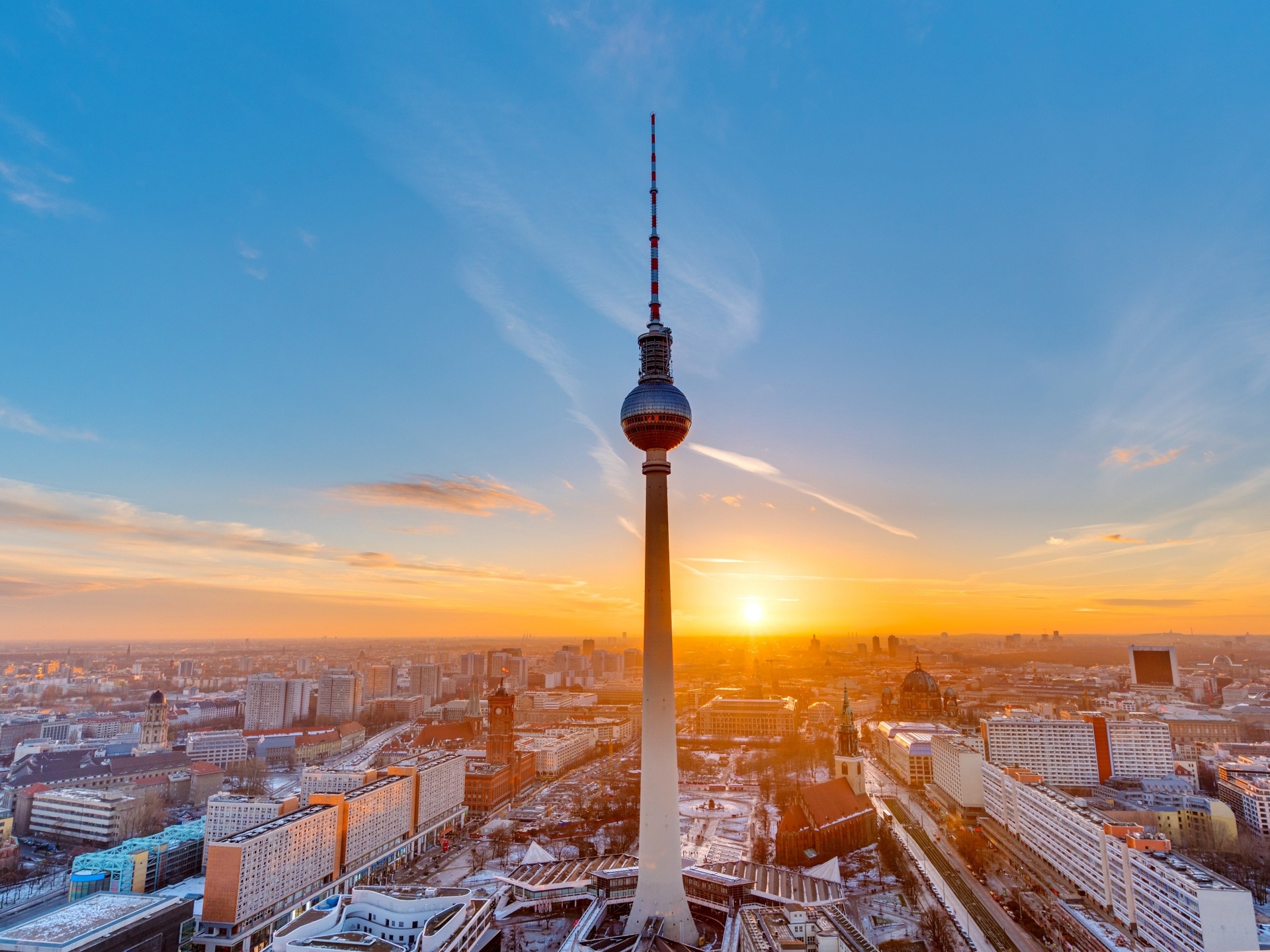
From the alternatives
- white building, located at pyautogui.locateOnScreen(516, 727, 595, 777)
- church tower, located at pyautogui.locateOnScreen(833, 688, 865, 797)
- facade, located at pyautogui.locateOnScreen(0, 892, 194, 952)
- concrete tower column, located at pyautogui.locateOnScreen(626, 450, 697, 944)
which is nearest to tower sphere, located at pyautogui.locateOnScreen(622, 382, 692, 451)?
concrete tower column, located at pyautogui.locateOnScreen(626, 450, 697, 944)

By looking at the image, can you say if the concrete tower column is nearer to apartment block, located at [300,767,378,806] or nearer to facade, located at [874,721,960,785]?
apartment block, located at [300,767,378,806]

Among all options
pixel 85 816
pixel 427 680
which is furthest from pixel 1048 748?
pixel 427 680

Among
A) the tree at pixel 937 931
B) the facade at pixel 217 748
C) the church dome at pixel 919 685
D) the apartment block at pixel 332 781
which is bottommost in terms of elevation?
the facade at pixel 217 748

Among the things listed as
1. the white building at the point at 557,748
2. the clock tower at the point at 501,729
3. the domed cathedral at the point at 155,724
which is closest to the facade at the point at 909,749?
the white building at the point at 557,748

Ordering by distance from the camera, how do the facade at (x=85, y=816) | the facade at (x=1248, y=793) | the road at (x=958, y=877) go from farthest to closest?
the facade at (x=85, y=816) → the facade at (x=1248, y=793) → the road at (x=958, y=877)

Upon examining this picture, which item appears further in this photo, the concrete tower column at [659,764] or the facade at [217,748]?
the facade at [217,748]

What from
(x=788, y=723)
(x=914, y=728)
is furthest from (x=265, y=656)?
(x=914, y=728)

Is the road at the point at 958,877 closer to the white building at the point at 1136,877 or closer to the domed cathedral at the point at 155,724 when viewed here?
the white building at the point at 1136,877

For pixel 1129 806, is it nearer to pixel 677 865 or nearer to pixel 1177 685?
pixel 677 865
